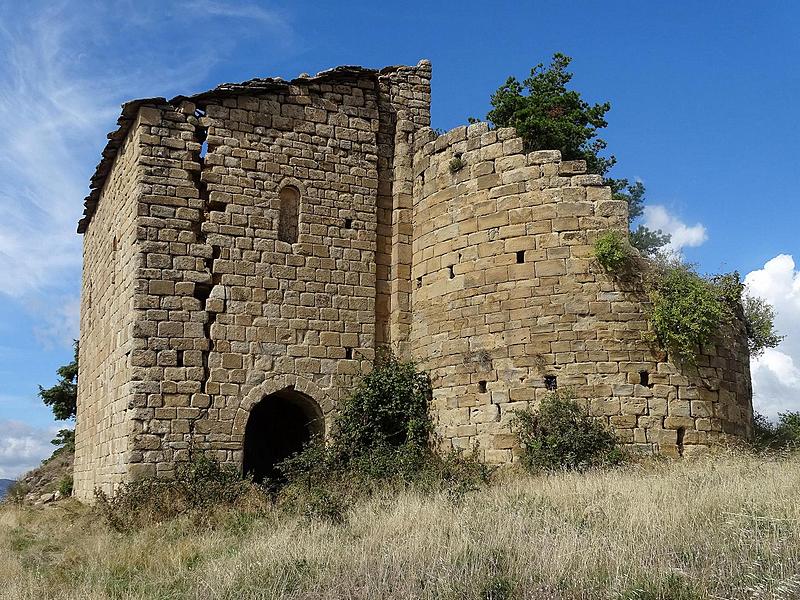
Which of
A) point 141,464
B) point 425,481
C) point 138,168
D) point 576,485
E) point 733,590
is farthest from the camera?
point 138,168

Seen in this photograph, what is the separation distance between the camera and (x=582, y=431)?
11.7 m

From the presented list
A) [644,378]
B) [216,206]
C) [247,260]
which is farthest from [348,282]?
[644,378]

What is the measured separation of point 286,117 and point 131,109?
Answer: 2.51 m

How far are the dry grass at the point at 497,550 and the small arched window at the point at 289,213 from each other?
517 cm

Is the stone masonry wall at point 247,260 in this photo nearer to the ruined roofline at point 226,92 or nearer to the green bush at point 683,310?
the ruined roofline at point 226,92

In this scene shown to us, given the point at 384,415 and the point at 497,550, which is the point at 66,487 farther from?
the point at 497,550

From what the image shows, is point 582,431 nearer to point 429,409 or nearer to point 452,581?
point 429,409

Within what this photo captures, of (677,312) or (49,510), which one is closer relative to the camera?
(677,312)

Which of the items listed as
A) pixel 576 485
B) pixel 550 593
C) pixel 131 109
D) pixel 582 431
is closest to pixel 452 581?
pixel 550 593

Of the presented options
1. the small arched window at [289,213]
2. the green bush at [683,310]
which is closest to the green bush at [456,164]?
the small arched window at [289,213]

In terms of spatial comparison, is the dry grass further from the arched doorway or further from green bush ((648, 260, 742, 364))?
the arched doorway

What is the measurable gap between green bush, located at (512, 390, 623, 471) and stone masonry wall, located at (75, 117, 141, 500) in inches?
231

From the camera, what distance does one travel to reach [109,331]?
574 inches

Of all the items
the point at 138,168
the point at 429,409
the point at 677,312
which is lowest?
the point at 429,409
